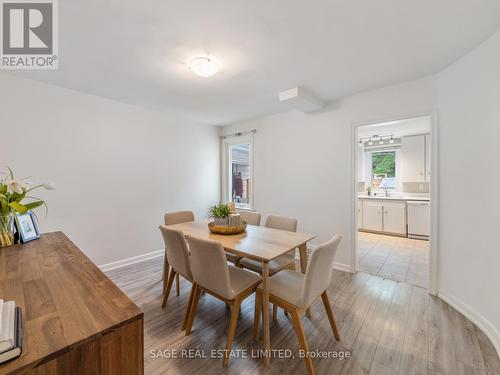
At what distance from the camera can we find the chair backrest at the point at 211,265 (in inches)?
57.7

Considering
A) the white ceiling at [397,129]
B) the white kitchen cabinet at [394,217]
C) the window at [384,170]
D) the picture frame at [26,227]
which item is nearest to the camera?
the picture frame at [26,227]

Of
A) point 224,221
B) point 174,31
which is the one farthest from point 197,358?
point 174,31

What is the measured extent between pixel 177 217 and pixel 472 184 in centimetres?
314

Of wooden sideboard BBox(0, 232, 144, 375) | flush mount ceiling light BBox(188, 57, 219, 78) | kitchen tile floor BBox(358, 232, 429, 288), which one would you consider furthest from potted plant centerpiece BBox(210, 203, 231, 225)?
kitchen tile floor BBox(358, 232, 429, 288)

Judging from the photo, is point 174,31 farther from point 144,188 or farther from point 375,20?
point 144,188

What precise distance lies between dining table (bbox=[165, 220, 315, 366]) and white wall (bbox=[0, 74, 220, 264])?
131cm

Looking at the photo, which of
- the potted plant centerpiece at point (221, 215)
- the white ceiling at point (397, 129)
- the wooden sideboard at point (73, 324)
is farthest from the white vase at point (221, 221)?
the white ceiling at point (397, 129)

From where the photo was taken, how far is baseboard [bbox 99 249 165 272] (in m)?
3.00

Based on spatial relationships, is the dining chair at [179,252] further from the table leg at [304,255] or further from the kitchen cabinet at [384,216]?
the kitchen cabinet at [384,216]

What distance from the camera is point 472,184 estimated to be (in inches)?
77.7

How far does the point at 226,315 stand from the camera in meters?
2.07

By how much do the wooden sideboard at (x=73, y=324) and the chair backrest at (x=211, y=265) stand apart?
605 millimetres

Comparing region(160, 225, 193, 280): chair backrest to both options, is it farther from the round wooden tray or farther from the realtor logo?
Answer: the realtor logo

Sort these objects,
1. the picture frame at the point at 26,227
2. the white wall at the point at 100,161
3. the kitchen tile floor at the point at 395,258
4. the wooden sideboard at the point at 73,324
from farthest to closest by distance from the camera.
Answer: the kitchen tile floor at the point at 395,258 → the white wall at the point at 100,161 → the picture frame at the point at 26,227 → the wooden sideboard at the point at 73,324
